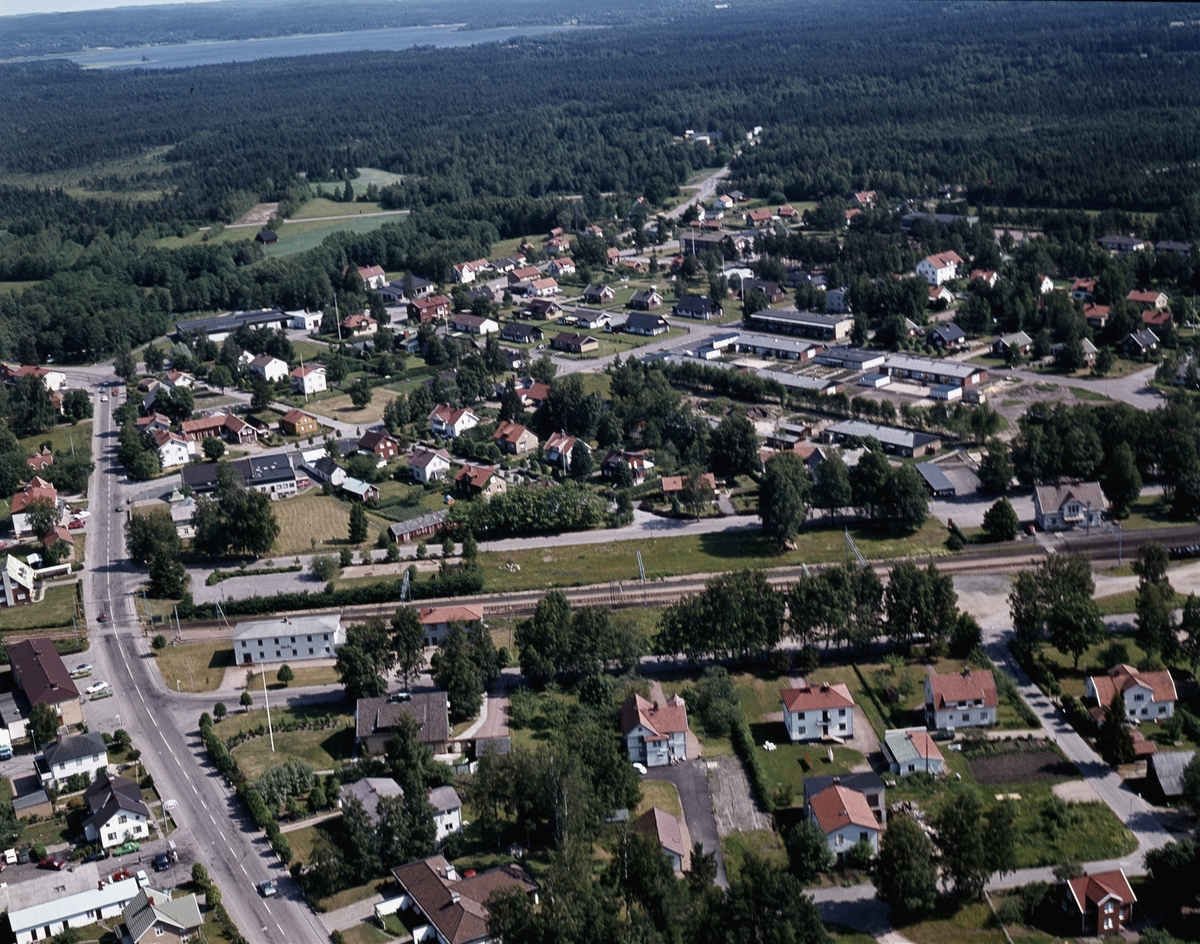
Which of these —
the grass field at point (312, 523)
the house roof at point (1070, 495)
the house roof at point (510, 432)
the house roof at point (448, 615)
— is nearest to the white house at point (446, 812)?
the house roof at point (448, 615)

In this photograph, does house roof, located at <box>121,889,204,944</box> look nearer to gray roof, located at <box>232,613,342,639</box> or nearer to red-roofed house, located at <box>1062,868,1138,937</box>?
gray roof, located at <box>232,613,342,639</box>

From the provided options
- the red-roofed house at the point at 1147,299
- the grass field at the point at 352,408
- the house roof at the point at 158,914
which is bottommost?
the grass field at the point at 352,408

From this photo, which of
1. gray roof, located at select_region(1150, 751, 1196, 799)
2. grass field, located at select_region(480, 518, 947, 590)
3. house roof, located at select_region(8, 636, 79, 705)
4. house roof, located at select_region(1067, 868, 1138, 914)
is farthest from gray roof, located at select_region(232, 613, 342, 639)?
gray roof, located at select_region(1150, 751, 1196, 799)

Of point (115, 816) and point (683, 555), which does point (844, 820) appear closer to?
point (115, 816)

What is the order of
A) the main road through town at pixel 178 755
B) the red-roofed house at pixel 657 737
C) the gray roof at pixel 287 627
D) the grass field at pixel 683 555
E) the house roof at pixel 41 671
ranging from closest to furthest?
the main road through town at pixel 178 755, the red-roofed house at pixel 657 737, the house roof at pixel 41 671, the gray roof at pixel 287 627, the grass field at pixel 683 555

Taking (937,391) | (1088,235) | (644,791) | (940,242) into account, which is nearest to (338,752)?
(644,791)

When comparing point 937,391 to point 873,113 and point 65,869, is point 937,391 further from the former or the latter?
point 873,113

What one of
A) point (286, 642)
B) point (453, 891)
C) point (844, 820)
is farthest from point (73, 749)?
A: point (844, 820)

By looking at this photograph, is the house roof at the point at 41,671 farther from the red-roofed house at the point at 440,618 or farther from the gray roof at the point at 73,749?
the red-roofed house at the point at 440,618
